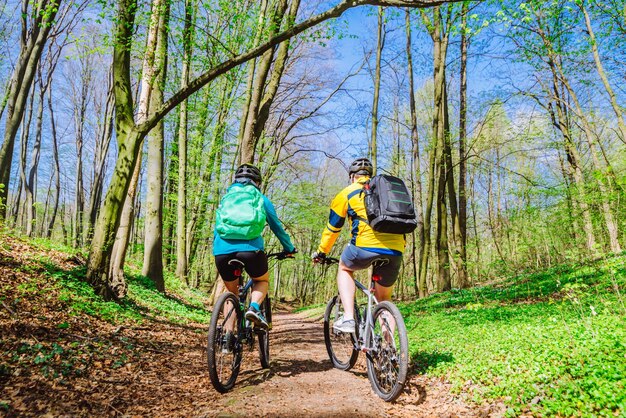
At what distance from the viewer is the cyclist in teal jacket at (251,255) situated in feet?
13.2

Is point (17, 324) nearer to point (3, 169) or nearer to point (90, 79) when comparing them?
point (3, 169)

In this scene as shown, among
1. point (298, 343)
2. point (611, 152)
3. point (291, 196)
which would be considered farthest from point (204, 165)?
point (611, 152)

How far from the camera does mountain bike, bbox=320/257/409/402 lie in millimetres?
3455

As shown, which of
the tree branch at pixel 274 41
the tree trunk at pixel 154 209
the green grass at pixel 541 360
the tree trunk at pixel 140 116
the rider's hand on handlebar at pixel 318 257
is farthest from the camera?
the tree trunk at pixel 154 209

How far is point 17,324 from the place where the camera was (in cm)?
421

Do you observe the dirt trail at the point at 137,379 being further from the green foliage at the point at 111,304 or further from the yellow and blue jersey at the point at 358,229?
the yellow and blue jersey at the point at 358,229

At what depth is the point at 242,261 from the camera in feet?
13.2

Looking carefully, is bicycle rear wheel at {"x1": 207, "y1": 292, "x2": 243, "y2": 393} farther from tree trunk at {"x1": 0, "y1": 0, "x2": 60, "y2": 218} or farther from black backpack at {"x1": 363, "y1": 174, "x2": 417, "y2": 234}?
tree trunk at {"x1": 0, "y1": 0, "x2": 60, "y2": 218}

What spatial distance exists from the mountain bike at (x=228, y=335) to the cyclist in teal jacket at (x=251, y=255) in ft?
0.26

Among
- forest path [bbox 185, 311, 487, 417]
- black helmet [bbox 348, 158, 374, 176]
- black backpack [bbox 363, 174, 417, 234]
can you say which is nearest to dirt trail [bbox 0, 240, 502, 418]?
forest path [bbox 185, 311, 487, 417]

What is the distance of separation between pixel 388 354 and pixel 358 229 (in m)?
1.29

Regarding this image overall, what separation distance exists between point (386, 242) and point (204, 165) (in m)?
14.7

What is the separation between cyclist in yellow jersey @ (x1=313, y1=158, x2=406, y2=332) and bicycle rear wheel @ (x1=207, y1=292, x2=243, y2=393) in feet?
3.66

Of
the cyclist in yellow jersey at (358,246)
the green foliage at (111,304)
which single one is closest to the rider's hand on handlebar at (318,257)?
the cyclist in yellow jersey at (358,246)
